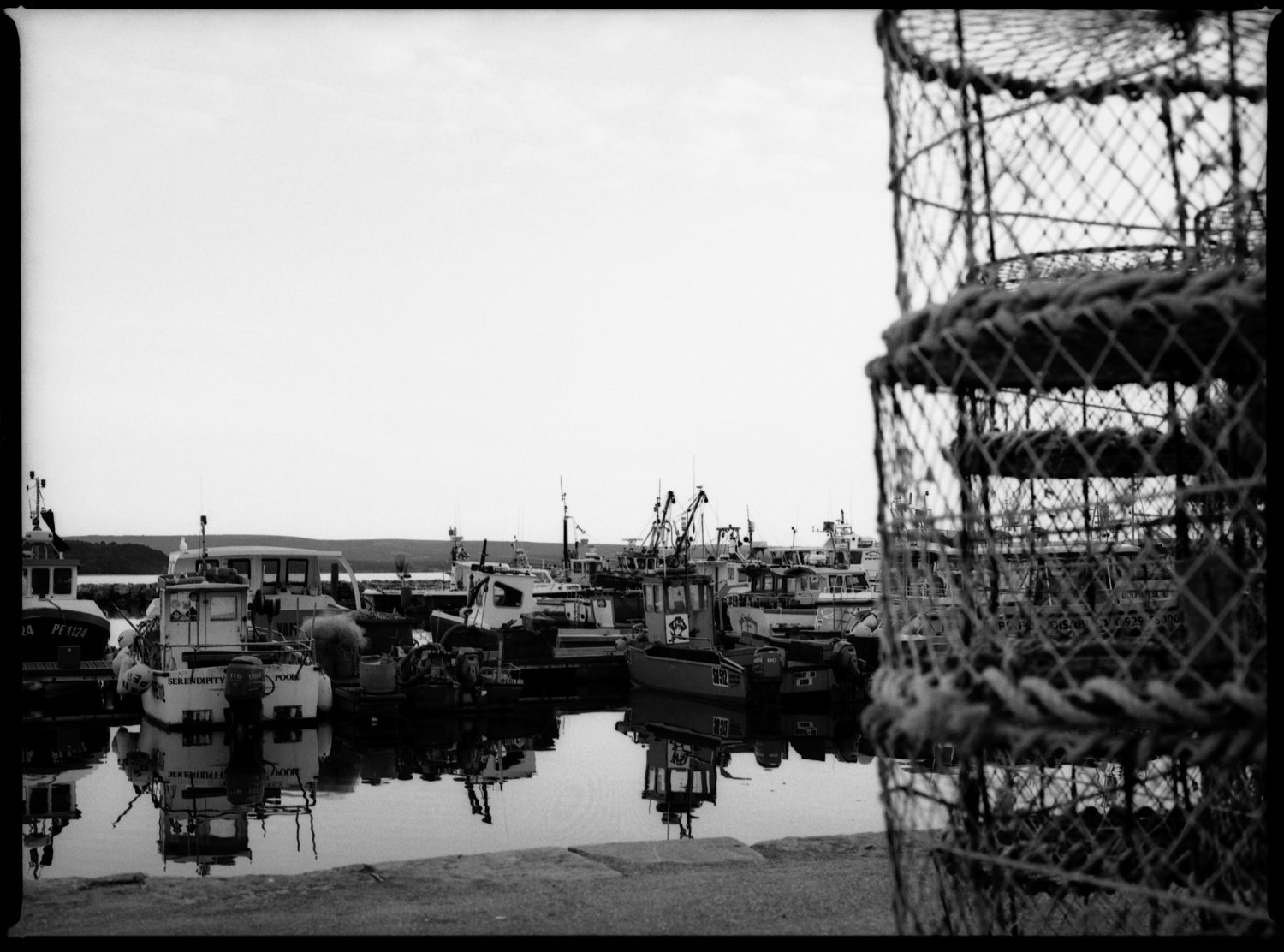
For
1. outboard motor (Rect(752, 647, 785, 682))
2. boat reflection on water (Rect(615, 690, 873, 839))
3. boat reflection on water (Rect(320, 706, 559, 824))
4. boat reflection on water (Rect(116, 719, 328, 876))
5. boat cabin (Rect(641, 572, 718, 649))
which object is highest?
boat cabin (Rect(641, 572, 718, 649))

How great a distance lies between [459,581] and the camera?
47312mm

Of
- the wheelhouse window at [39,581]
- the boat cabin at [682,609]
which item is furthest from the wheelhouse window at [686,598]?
the wheelhouse window at [39,581]

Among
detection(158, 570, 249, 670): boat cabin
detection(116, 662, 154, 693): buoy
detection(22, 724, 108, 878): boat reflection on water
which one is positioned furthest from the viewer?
detection(116, 662, 154, 693): buoy

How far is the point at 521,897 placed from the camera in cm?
745

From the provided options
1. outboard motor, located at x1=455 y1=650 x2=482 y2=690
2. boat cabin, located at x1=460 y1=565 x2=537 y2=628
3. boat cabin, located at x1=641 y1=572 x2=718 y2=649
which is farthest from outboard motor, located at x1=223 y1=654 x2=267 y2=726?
boat cabin, located at x1=460 y1=565 x2=537 y2=628

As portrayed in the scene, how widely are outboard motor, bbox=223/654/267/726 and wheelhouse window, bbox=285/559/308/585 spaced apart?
33.3 feet

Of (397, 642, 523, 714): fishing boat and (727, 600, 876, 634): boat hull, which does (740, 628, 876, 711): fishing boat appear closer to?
(727, 600, 876, 634): boat hull

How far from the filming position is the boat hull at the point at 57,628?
24297 mm

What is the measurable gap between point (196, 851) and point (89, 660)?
14.9m

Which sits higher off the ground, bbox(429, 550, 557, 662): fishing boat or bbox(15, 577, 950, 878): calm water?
bbox(429, 550, 557, 662): fishing boat

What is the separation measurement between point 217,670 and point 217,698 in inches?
18.1

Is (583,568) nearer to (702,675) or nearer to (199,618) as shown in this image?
(702,675)

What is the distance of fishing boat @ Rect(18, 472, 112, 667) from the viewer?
2436cm
